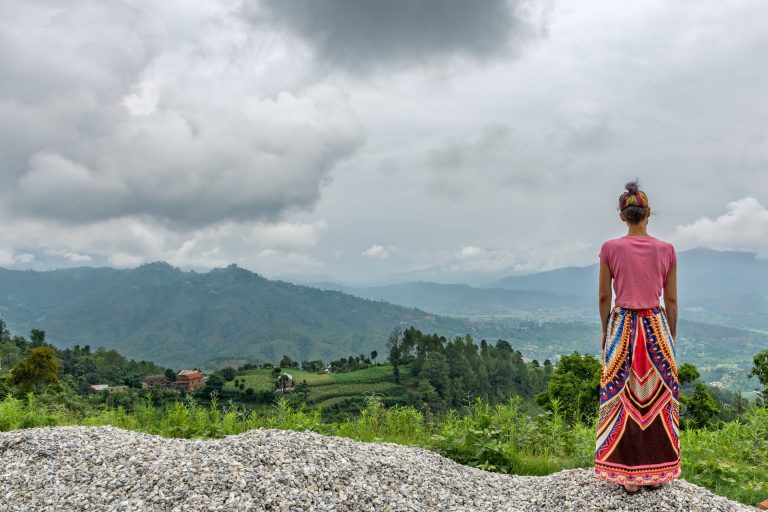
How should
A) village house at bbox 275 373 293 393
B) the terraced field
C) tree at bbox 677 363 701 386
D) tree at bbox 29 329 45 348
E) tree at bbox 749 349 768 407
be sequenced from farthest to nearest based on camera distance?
village house at bbox 275 373 293 393 < the terraced field < tree at bbox 29 329 45 348 < tree at bbox 749 349 768 407 < tree at bbox 677 363 701 386

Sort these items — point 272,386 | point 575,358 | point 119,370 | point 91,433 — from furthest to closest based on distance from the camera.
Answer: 1. point 119,370
2. point 272,386
3. point 575,358
4. point 91,433

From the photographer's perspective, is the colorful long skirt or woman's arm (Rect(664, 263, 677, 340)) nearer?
the colorful long skirt

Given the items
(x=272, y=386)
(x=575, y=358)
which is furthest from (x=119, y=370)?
(x=575, y=358)

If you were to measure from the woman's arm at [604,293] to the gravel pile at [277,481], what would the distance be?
190 centimetres

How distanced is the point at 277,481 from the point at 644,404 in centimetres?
414

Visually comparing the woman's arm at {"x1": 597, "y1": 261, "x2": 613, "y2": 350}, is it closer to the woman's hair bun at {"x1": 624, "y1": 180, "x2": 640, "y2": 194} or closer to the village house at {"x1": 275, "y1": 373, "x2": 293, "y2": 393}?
the woman's hair bun at {"x1": 624, "y1": 180, "x2": 640, "y2": 194}

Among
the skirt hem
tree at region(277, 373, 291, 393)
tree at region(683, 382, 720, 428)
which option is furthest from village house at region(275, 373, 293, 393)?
the skirt hem

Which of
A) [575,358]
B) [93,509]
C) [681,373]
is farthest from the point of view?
[575,358]

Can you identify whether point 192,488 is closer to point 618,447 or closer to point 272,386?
point 618,447

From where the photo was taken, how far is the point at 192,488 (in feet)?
18.2

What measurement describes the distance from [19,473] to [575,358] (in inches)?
1089

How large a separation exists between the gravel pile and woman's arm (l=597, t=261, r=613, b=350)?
1904 mm

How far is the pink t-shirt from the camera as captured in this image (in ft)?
18.5

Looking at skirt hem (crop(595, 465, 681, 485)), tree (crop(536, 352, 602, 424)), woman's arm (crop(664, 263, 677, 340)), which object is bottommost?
tree (crop(536, 352, 602, 424))
